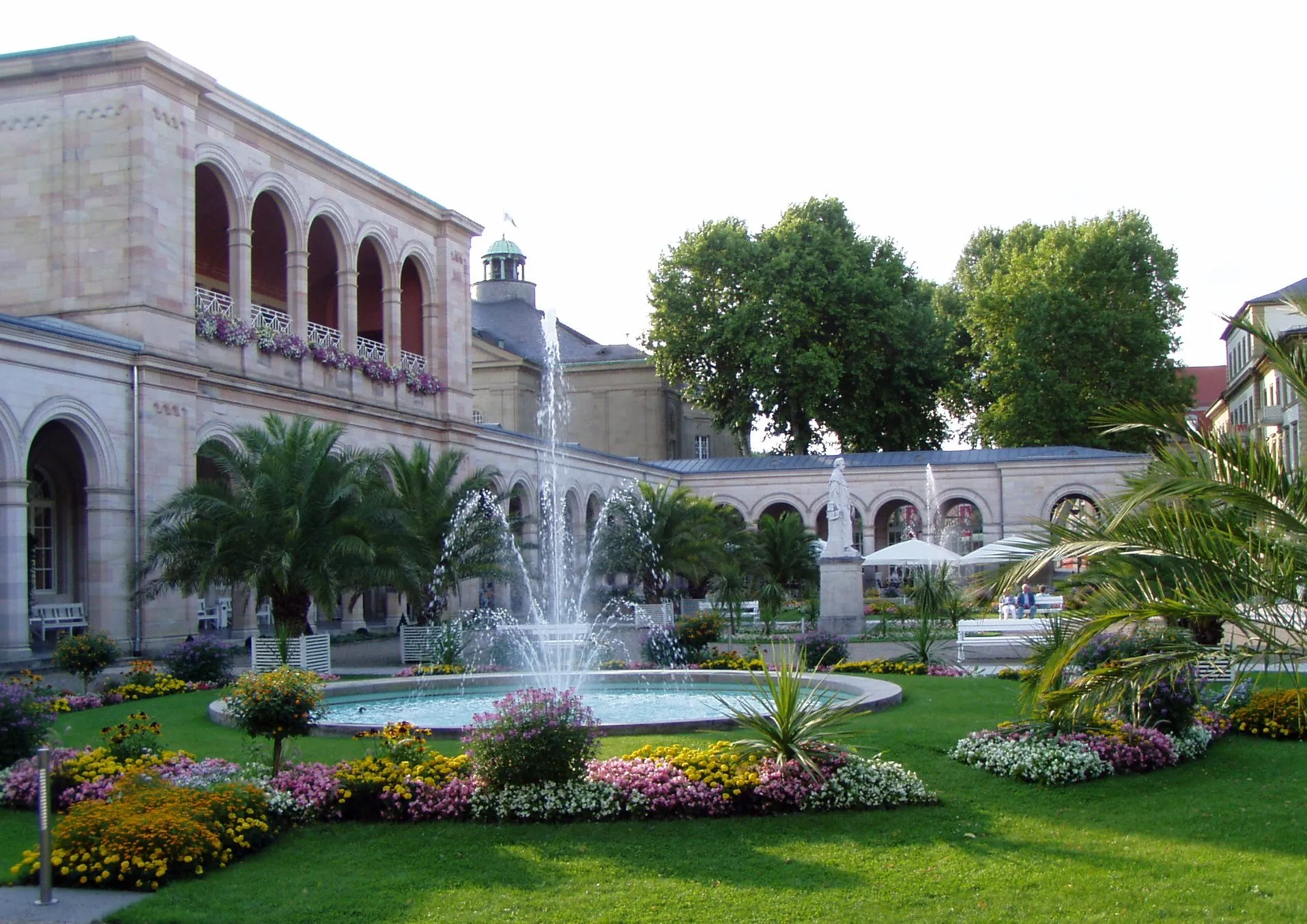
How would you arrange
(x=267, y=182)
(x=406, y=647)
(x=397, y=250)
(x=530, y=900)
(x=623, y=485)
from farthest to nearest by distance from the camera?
(x=623, y=485), (x=397, y=250), (x=267, y=182), (x=406, y=647), (x=530, y=900)

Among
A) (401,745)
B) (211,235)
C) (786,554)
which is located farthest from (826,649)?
(211,235)

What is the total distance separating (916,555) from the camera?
3066cm

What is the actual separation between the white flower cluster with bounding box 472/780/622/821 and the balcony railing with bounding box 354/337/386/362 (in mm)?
23117

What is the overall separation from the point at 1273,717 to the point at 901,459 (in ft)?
118

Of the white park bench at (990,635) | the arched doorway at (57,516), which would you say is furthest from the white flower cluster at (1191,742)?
the arched doorway at (57,516)

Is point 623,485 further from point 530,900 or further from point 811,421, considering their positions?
point 530,900

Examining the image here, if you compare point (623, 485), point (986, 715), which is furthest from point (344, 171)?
point (986, 715)

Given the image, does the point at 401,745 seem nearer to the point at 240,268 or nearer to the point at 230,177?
the point at 240,268

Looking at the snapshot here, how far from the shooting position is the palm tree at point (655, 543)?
96.8 feet

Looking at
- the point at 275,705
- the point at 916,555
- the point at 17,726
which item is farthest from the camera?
the point at 916,555

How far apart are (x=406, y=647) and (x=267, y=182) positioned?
1136cm

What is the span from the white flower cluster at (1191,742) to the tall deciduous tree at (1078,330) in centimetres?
3761

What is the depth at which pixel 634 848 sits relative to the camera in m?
8.09

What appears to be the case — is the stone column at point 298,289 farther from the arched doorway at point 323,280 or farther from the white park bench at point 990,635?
the white park bench at point 990,635
